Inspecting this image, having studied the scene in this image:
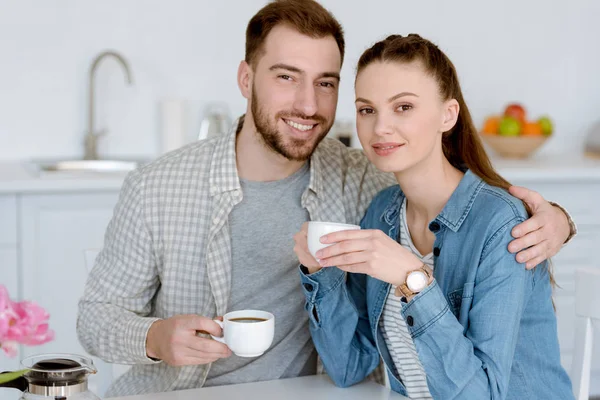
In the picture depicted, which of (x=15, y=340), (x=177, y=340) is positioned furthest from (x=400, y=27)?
(x=15, y=340)

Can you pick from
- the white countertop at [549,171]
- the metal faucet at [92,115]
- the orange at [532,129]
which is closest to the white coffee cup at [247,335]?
the white countertop at [549,171]

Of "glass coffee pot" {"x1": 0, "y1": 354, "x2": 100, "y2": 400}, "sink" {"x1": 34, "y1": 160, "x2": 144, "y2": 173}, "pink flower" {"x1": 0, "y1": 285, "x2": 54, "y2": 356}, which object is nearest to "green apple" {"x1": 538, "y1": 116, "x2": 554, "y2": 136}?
"sink" {"x1": 34, "y1": 160, "x2": 144, "y2": 173}

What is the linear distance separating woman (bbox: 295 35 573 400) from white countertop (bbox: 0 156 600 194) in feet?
4.20

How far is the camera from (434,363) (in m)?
1.34

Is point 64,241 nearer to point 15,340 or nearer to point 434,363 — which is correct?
point 434,363

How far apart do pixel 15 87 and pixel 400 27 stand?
146 cm

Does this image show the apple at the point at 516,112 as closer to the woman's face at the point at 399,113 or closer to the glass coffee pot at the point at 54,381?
the woman's face at the point at 399,113

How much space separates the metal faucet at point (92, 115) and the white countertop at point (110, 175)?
205mm

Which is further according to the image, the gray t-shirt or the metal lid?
the gray t-shirt

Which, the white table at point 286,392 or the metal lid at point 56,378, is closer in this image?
the metal lid at point 56,378

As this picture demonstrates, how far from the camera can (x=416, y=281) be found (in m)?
1.33

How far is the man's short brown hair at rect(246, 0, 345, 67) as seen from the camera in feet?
5.73

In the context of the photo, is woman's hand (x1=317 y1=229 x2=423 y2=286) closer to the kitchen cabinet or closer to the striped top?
the striped top

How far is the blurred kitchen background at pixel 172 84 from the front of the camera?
2.79 meters
